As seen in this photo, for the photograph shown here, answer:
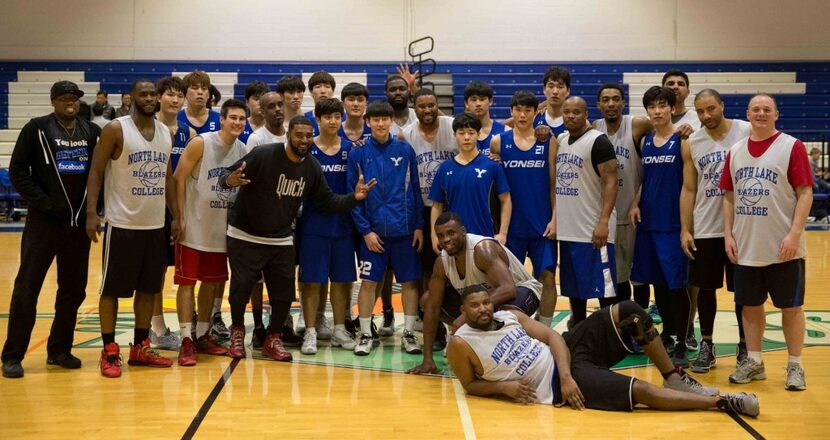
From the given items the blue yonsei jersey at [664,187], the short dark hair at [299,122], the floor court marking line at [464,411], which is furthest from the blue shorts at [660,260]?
the short dark hair at [299,122]

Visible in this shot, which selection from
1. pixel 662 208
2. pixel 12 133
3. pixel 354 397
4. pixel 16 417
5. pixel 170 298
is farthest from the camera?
pixel 12 133

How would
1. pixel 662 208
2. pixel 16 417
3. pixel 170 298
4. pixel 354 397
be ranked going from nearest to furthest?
pixel 16 417, pixel 354 397, pixel 662 208, pixel 170 298

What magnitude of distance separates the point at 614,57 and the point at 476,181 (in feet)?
48.6

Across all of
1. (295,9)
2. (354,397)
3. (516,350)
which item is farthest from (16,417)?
(295,9)

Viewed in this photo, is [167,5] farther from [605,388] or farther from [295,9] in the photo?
[605,388]

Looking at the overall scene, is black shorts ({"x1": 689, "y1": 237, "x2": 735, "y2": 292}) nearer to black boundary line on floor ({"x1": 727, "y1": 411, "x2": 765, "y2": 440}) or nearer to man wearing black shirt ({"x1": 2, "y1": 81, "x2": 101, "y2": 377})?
black boundary line on floor ({"x1": 727, "y1": 411, "x2": 765, "y2": 440})

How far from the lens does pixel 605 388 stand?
5.08 metres

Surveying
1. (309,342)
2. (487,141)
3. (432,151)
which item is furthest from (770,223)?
(309,342)

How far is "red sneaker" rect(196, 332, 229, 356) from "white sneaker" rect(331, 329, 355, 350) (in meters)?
0.85

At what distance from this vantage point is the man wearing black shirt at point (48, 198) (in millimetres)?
5910

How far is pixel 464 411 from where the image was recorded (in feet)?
16.7

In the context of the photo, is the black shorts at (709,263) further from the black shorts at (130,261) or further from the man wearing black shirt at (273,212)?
the black shorts at (130,261)

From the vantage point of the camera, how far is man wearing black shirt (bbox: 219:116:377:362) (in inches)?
252

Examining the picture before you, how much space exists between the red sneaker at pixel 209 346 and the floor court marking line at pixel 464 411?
190 centimetres
